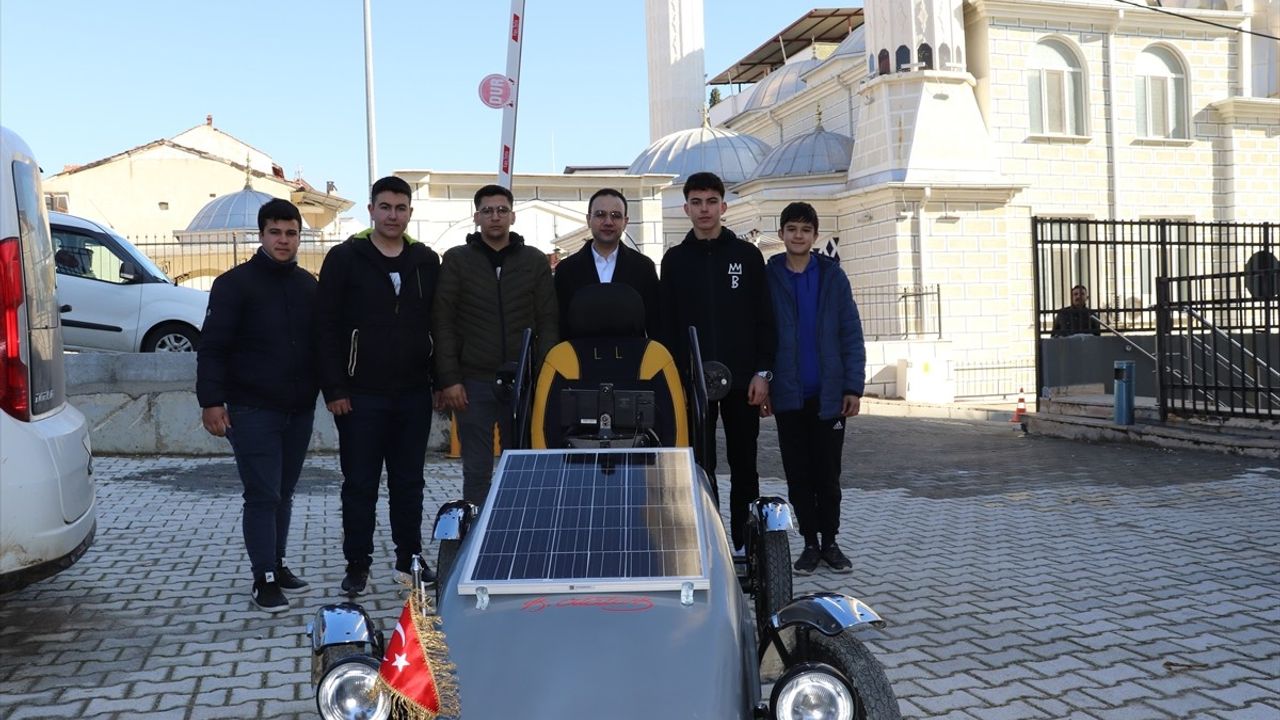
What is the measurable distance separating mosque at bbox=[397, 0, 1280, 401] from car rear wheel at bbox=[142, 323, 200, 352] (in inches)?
703

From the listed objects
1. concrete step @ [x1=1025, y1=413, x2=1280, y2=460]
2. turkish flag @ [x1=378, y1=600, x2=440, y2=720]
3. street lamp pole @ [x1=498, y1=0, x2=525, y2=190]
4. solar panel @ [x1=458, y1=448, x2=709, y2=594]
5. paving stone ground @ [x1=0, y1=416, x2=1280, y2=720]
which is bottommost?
paving stone ground @ [x1=0, y1=416, x2=1280, y2=720]

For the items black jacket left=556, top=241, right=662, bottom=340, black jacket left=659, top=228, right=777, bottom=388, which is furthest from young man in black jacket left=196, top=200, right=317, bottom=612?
black jacket left=659, top=228, right=777, bottom=388

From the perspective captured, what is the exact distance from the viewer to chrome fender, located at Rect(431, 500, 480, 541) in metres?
4.36

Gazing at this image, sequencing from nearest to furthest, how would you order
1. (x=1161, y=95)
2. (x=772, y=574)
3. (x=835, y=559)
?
(x=772, y=574) → (x=835, y=559) → (x=1161, y=95)

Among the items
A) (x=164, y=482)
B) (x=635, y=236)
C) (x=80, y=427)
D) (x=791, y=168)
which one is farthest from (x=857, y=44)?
(x=80, y=427)

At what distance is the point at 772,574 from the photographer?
433cm

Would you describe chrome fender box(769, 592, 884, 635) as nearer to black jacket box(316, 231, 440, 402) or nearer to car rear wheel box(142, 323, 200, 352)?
black jacket box(316, 231, 440, 402)

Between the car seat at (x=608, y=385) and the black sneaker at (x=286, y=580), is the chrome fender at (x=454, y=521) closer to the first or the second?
the car seat at (x=608, y=385)

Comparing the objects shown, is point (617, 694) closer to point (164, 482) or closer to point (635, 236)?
point (164, 482)

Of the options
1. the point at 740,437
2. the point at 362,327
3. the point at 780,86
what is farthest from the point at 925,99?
the point at 362,327

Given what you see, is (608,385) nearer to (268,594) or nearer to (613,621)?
(613,621)

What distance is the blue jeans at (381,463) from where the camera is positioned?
5691mm

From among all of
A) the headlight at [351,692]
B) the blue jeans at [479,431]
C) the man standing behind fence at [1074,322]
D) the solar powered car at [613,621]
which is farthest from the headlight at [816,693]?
the man standing behind fence at [1074,322]
